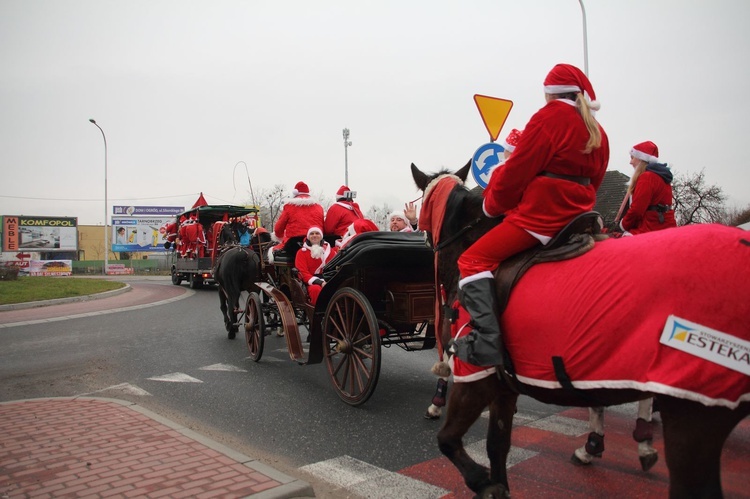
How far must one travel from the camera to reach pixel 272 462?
4.27 m

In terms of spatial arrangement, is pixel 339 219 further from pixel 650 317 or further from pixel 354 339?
pixel 650 317

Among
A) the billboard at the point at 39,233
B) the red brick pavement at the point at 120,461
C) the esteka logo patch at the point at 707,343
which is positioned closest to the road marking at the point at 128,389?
the red brick pavement at the point at 120,461

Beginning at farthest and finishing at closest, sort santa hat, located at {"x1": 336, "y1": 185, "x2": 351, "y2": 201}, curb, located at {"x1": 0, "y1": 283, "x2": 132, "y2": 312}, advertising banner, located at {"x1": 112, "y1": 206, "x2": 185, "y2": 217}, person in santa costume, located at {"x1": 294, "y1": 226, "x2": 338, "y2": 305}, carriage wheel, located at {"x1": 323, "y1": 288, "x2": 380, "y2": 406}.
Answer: advertising banner, located at {"x1": 112, "y1": 206, "x2": 185, "y2": 217} → curb, located at {"x1": 0, "y1": 283, "x2": 132, "y2": 312} → santa hat, located at {"x1": 336, "y1": 185, "x2": 351, "y2": 201} → person in santa costume, located at {"x1": 294, "y1": 226, "x2": 338, "y2": 305} → carriage wheel, located at {"x1": 323, "y1": 288, "x2": 380, "y2": 406}

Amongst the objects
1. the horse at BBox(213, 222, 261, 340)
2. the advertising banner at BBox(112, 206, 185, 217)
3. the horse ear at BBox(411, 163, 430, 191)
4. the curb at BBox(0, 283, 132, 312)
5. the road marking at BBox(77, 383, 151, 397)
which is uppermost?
the advertising banner at BBox(112, 206, 185, 217)

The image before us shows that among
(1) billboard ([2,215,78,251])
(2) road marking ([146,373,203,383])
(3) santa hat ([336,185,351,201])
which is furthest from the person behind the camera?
(1) billboard ([2,215,78,251])

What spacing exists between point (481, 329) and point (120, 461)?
299 centimetres

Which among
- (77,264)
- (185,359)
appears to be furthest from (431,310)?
(77,264)

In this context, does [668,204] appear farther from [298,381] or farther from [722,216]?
[722,216]

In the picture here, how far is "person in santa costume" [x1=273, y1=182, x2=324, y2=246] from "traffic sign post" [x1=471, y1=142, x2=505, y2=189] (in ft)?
8.87

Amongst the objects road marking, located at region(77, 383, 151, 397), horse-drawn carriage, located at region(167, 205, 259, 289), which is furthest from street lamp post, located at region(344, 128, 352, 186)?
road marking, located at region(77, 383, 151, 397)

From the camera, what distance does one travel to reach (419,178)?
3.82 meters

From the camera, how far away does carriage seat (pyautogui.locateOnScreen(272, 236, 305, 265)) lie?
25.8 feet

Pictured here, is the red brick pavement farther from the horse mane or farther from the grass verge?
the grass verge

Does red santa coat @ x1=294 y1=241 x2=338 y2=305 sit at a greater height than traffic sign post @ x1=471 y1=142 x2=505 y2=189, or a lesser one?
lesser
